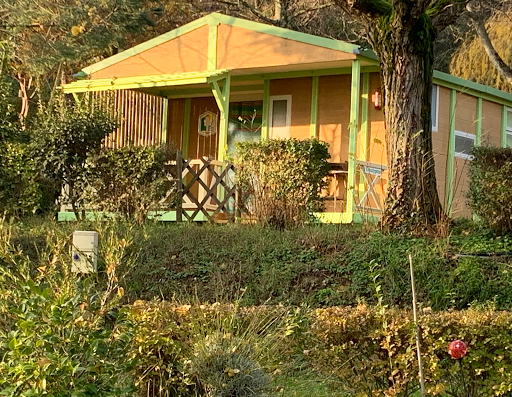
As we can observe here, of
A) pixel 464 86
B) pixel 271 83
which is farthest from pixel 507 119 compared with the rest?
pixel 271 83

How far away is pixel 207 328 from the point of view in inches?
228

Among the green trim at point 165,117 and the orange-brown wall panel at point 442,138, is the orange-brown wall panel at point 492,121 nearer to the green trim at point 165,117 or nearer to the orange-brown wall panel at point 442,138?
the orange-brown wall panel at point 442,138

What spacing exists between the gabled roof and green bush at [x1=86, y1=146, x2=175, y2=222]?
2891 mm

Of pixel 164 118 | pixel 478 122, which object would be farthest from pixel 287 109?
pixel 478 122

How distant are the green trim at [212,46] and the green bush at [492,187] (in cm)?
600

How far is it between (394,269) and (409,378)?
407 centimetres

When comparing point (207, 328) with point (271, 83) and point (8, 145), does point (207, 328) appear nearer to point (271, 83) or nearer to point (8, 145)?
point (8, 145)

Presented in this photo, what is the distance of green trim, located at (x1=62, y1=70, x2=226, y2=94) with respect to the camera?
1506 centimetres

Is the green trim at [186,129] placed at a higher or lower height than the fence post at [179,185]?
higher

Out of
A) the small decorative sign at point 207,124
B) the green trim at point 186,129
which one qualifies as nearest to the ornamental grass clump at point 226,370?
the small decorative sign at point 207,124

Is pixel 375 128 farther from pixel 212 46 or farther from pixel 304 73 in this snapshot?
pixel 212 46

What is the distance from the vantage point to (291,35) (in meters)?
14.5

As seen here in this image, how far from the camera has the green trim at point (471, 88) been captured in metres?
15.5

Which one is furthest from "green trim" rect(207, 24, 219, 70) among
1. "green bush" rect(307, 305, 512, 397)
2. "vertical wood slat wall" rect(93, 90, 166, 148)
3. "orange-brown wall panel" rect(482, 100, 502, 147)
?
"green bush" rect(307, 305, 512, 397)
